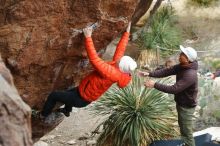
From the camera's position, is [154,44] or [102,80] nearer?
[102,80]

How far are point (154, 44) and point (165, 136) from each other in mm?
8195

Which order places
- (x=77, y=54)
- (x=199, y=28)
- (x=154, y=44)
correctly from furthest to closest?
(x=199, y=28) < (x=154, y=44) < (x=77, y=54)

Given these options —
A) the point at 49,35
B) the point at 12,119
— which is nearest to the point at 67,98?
the point at 49,35

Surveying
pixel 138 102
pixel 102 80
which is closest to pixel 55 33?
pixel 102 80

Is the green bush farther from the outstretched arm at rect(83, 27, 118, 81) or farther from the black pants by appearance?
the outstretched arm at rect(83, 27, 118, 81)

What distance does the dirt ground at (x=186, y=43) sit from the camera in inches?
515

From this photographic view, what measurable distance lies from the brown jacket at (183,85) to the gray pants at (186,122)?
120 mm

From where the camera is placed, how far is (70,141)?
42.0ft

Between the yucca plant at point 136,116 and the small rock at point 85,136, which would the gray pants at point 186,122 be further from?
the small rock at point 85,136

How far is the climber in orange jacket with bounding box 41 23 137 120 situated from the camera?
27.5 ft

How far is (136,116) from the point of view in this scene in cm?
1112

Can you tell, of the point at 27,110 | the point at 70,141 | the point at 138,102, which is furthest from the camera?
the point at 70,141

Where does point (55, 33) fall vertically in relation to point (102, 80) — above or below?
above

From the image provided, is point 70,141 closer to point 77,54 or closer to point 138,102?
point 138,102
